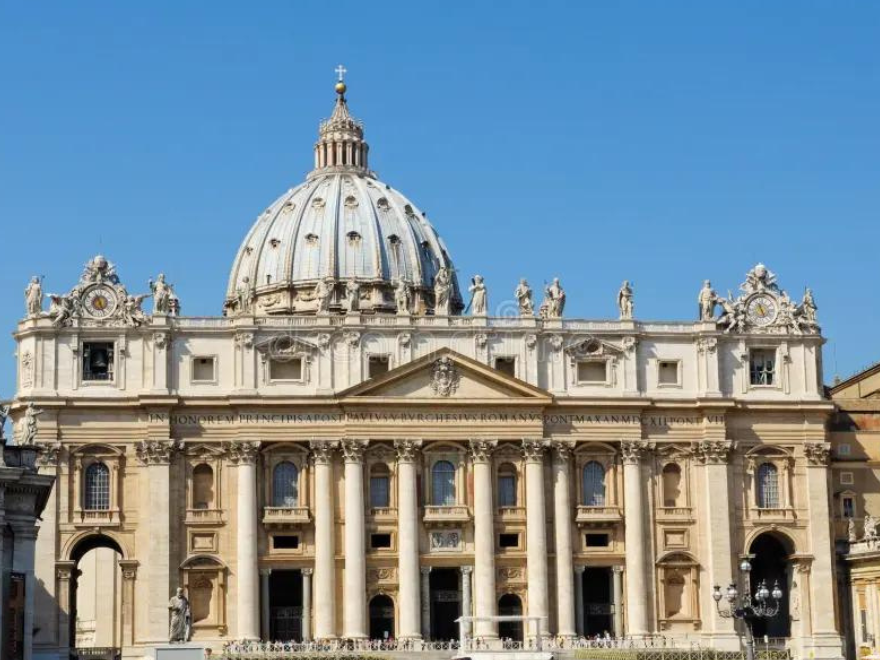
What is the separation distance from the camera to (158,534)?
92.4 m

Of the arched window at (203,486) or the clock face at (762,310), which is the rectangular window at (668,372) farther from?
the arched window at (203,486)

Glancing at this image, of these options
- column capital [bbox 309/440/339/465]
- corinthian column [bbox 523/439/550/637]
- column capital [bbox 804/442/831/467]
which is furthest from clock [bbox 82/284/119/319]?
column capital [bbox 804/442/831/467]

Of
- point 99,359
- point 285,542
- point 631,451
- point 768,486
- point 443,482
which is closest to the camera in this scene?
point 285,542

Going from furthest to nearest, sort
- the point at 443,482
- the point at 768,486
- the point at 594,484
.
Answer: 1. the point at 768,486
2. the point at 594,484
3. the point at 443,482

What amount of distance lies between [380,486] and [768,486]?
1933 centimetres

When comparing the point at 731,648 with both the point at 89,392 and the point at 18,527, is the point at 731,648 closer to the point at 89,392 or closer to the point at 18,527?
the point at 89,392

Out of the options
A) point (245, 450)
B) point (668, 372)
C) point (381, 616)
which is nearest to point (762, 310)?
point (668, 372)

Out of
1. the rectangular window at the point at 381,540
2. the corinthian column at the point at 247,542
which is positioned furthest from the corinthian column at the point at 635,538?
the corinthian column at the point at 247,542

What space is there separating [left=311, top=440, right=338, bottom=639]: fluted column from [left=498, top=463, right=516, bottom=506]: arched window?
8214 millimetres

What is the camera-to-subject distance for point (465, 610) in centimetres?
9462

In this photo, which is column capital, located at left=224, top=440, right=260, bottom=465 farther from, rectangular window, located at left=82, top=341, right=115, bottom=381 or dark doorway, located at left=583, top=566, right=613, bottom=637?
dark doorway, located at left=583, top=566, right=613, bottom=637

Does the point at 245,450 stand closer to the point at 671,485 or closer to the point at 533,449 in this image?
the point at 533,449

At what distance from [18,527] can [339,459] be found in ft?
135

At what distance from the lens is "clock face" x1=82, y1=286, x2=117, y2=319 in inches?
3735
